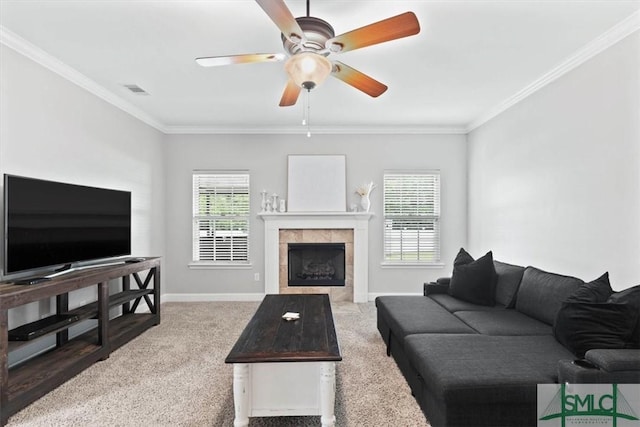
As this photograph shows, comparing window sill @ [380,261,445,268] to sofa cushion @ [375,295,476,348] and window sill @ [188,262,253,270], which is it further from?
window sill @ [188,262,253,270]

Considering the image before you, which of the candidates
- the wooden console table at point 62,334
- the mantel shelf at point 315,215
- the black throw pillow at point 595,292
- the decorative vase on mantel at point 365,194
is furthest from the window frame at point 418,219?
the wooden console table at point 62,334

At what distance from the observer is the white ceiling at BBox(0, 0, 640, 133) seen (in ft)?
8.09

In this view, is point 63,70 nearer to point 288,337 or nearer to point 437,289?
point 288,337

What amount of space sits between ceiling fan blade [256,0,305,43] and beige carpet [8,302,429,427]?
7.56ft

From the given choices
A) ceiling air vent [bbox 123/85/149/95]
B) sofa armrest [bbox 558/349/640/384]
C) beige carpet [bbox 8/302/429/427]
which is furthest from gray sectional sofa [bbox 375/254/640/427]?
ceiling air vent [bbox 123/85/149/95]

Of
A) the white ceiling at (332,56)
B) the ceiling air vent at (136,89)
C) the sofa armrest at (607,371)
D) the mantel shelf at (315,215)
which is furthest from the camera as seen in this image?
the mantel shelf at (315,215)

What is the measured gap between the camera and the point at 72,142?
359cm

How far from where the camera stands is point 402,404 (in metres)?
2.46

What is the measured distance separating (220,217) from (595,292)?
4.79 meters

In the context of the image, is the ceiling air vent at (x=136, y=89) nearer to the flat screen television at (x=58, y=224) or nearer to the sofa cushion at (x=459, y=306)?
the flat screen television at (x=58, y=224)

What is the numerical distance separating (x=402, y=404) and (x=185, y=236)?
427 cm

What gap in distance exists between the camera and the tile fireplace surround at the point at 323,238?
5523mm

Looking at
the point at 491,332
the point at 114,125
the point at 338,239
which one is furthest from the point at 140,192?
the point at 491,332

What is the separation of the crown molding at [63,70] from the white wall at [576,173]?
475 cm
